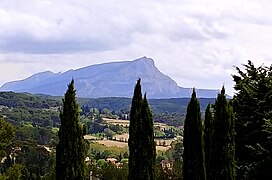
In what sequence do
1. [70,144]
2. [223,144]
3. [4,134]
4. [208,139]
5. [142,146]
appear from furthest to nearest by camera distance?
[208,139] → [4,134] → [223,144] → [142,146] → [70,144]

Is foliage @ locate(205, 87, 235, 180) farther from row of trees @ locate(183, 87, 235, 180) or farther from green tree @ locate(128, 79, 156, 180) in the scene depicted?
green tree @ locate(128, 79, 156, 180)

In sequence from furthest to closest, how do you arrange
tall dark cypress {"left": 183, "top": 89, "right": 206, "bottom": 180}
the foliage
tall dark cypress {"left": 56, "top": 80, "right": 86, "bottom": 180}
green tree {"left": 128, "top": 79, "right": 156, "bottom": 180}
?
1. the foliage
2. tall dark cypress {"left": 183, "top": 89, "right": 206, "bottom": 180}
3. green tree {"left": 128, "top": 79, "right": 156, "bottom": 180}
4. tall dark cypress {"left": 56, "top": 80, "right": 86, "bottom": 180}

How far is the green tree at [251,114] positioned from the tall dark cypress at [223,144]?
2.87 meters

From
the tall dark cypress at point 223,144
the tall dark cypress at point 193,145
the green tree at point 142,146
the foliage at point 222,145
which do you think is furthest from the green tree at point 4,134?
the tall dark cypress at point 223,144

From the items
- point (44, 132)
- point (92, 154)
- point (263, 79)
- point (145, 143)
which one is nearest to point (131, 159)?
point (145, 143)

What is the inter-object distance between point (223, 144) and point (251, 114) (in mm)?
6717

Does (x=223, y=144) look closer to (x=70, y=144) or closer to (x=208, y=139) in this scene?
(x=208, y=139)

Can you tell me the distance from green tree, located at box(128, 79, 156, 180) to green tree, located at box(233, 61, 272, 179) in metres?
5.72

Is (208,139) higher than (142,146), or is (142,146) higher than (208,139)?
(208,139)

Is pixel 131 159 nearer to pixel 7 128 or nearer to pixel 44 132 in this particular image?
pixel 7 128

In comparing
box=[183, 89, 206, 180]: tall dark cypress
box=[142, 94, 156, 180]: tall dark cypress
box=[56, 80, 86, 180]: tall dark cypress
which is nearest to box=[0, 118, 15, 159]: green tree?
box=[56, 80, 86, 180]: tall dark cypress

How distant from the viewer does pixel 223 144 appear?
22.4 metres

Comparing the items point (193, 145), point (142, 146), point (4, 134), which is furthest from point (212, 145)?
point (4, 134)

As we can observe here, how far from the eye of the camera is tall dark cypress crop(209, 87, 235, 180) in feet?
73.0
